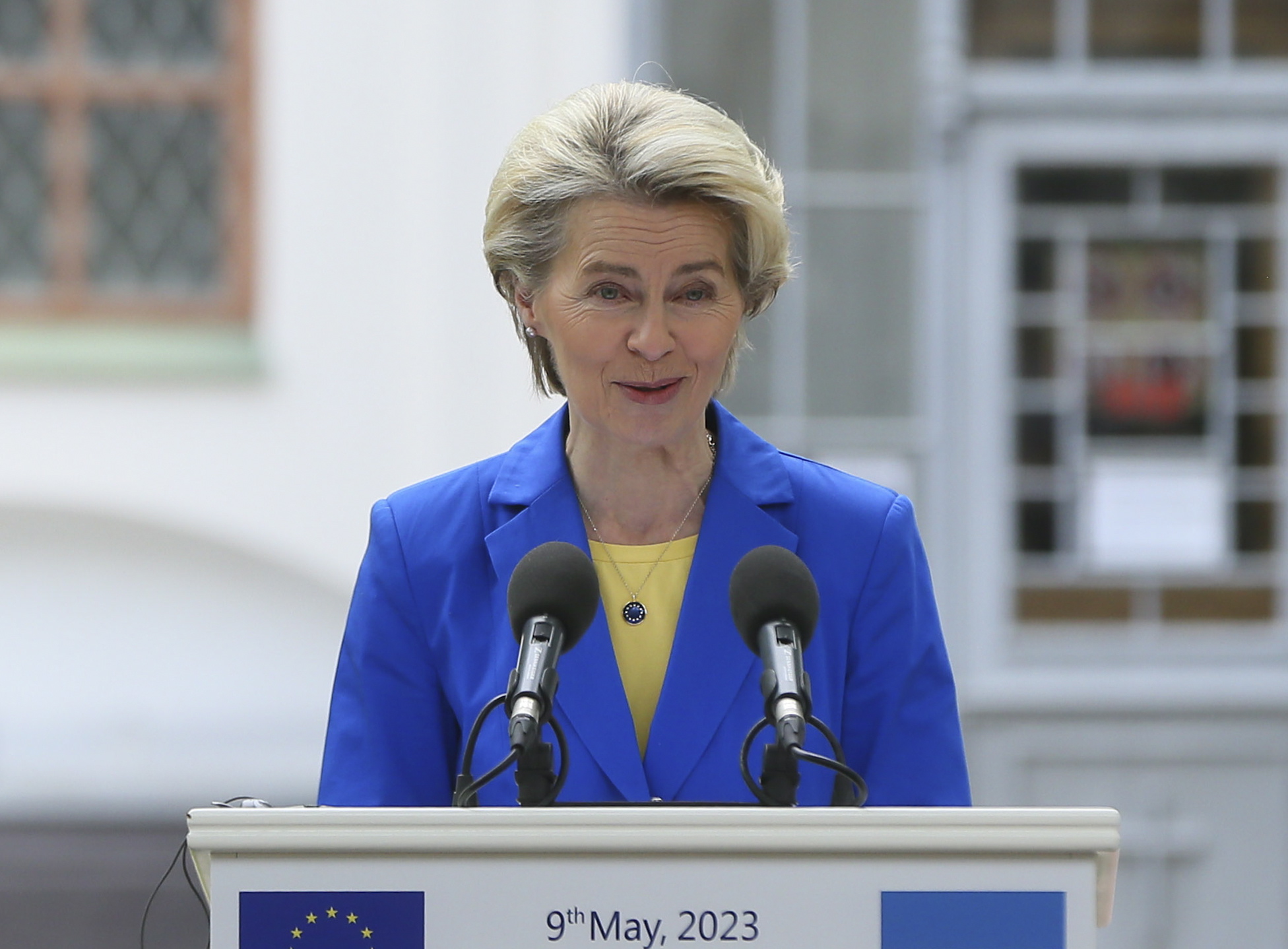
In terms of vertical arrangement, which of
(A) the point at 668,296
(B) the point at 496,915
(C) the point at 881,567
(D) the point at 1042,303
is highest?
(D) the point at 1042,303

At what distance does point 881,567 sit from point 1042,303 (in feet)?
12.9

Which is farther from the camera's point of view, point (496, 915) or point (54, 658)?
point (54, 658)

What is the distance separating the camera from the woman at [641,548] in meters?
1.78

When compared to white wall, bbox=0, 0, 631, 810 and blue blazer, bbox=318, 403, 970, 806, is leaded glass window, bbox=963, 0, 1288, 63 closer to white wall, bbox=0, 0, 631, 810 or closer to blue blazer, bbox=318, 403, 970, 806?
white wall, bbox=0, 0, 631, 810

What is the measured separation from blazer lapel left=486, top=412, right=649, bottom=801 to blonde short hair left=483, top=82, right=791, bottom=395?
0.65ft

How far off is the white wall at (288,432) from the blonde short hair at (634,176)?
3.66 meters

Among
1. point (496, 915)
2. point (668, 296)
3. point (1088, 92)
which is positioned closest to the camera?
point (496, 915)

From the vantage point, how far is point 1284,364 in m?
5.64

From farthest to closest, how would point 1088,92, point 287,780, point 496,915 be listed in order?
point 287,780 → point 1088,92 → point 496,915

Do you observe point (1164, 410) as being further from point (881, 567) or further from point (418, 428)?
point (881, 567)

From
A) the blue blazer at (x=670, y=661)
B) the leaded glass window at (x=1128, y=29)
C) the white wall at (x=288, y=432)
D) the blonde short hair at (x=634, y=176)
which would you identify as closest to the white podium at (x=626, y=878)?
the blue blazer at (x=670, y=661)

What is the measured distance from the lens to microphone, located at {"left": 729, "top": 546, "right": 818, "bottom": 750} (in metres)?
1.44

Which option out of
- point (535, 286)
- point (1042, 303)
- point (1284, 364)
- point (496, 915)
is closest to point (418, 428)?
point (1042, 303)

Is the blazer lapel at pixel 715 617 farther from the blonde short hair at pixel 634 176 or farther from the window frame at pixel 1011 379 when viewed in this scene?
the window frame at pixel 1011 379
